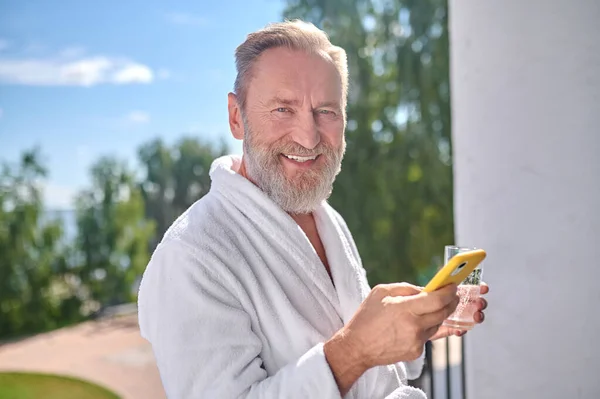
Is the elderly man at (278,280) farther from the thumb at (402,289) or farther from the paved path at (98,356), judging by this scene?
the paved path at (98,356)

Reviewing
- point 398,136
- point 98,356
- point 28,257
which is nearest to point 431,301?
point 98,356

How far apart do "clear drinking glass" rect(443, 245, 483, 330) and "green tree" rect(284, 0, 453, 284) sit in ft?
25.6

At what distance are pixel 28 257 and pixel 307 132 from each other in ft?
24.5

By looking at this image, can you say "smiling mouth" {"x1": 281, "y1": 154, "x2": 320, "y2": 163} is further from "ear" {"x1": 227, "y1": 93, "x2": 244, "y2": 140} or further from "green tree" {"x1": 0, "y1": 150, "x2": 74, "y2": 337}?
"green tree" {"x1": 0, "y1": 150, "x2": 74, "y2": 337}

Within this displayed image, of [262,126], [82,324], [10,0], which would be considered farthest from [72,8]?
[262,126]

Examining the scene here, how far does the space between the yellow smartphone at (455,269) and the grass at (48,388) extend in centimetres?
623

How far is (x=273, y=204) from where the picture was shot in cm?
108

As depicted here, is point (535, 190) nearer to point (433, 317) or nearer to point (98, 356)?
point (433, 317)

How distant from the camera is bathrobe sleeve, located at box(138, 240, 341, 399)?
88 cm

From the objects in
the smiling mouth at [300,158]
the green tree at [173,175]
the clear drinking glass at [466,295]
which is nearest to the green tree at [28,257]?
the green tree at [173,175]

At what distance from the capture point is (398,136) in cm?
942

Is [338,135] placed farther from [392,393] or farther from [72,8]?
[72,8]

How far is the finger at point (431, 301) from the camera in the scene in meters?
0.79

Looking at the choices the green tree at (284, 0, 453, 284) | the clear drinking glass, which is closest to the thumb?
the clear drinking glass
